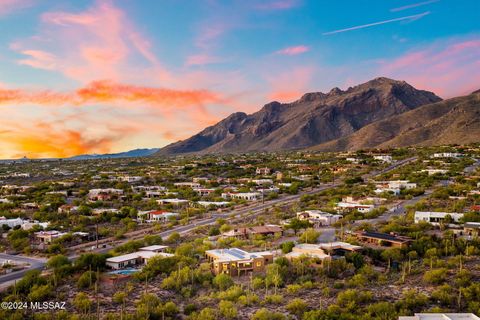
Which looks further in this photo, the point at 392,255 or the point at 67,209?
the point at 67,209

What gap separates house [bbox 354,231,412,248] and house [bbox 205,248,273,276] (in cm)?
815

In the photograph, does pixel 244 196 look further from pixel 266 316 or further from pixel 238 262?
pixel 266 316

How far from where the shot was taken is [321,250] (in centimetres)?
2556

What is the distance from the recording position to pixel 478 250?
25.9m

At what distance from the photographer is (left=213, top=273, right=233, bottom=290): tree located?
21078 mm

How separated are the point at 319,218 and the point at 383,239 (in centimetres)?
1021

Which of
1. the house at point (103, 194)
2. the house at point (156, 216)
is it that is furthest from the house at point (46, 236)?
the house at point (103, 194)

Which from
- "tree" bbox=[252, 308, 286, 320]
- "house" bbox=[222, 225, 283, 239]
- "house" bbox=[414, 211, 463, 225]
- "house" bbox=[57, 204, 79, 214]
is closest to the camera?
"tree" bbox=[252, 308, 286, 320]

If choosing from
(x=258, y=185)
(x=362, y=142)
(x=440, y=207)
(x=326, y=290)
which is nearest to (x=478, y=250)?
(x=326, y=290)

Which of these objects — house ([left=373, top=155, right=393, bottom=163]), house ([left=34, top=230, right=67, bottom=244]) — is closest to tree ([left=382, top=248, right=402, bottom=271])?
house ([left=34, top=230, right=67, bottom=244])

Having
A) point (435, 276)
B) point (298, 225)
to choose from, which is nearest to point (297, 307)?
point (435, 276)

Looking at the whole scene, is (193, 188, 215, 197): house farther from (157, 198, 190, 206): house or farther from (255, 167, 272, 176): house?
(255, 167, 272, 176): house

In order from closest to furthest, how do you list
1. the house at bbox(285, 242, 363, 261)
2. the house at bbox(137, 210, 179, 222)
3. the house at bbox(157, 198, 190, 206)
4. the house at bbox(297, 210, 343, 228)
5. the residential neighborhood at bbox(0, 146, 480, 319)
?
the residential neighborhood at bbox(0, 146, 480, 319), the house at bbox(285, 242, 363, 261), the house at bbox(297, 210, 343, 228), the house at bbox(137, 210, 179, 222), the house at bbox(157, 198, 190, 206)

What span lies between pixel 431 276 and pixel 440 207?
23.3m
